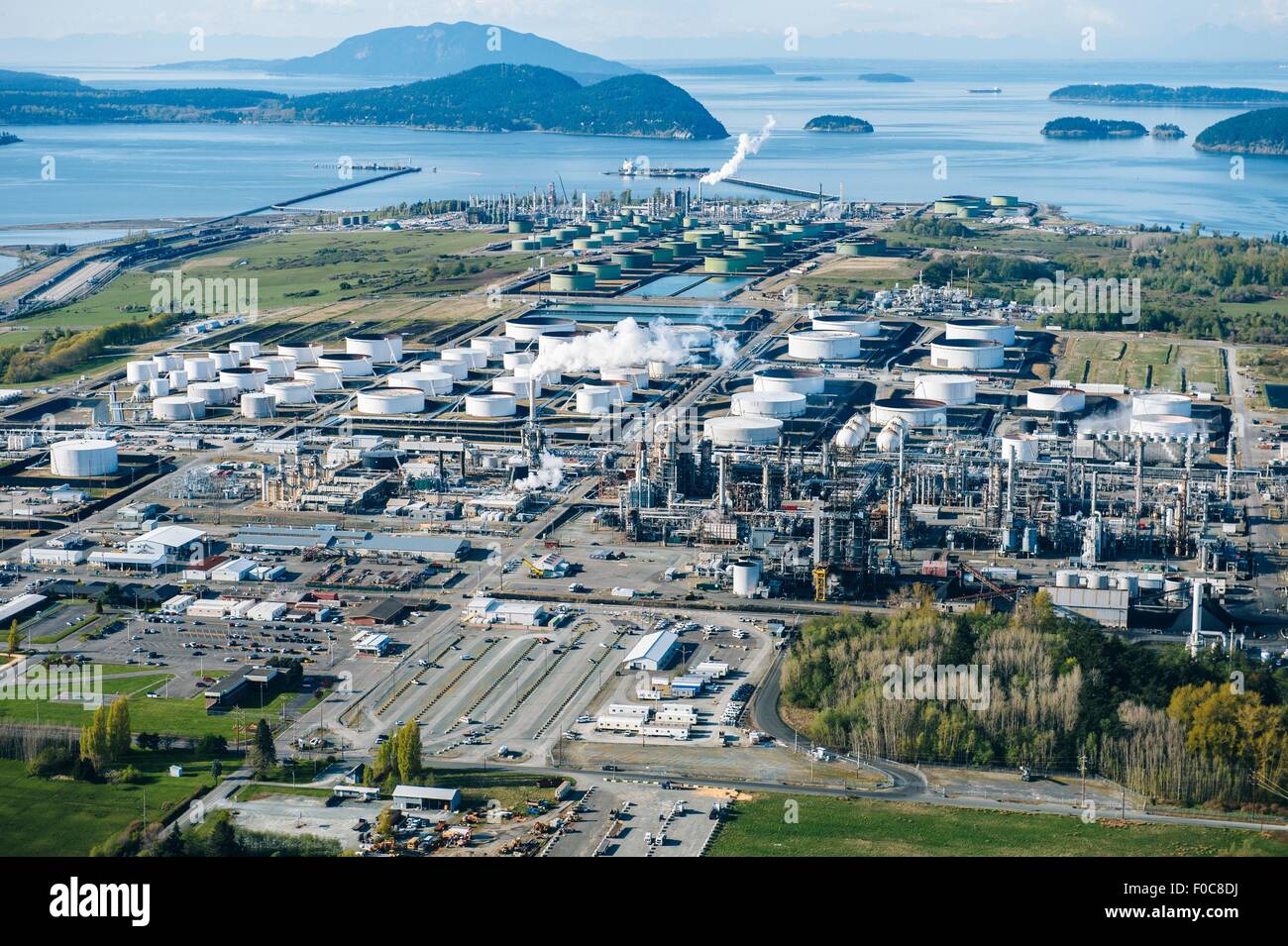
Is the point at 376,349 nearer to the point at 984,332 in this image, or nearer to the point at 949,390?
the point at 949,390


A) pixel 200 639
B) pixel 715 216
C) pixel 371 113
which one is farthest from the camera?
pixel 371 113

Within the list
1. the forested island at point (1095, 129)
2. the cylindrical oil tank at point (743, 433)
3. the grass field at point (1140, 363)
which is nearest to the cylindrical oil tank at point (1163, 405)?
the grass field at point (1140, 363)

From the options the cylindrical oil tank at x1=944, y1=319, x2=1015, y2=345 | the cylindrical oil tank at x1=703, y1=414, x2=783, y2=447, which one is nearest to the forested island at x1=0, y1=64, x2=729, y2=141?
the cylindrical oil tank at x1=944, y1=319, x2=1015, y2=345

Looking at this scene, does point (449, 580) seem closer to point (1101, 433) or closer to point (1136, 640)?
point (1136, 640)

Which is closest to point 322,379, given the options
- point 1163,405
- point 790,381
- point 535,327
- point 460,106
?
point 535,327

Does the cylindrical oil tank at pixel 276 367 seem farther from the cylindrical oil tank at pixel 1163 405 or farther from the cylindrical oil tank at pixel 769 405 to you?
the cylindrical oil tank at pixel 1163 405
